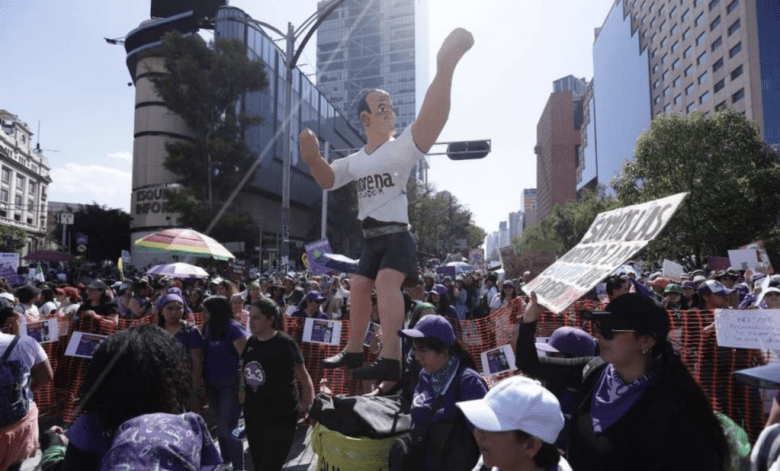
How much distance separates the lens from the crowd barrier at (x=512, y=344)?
5.02 m

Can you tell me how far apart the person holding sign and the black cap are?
1.56 meters

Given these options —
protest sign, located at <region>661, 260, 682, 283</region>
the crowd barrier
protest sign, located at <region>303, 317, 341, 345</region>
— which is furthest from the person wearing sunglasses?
protest sign, located at <region>661, 260, 682, 283</region>

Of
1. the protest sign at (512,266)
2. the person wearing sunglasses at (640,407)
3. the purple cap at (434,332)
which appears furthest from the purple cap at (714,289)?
the protest sign at (512,266)

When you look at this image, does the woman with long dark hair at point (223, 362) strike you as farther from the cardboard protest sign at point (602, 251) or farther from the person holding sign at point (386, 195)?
the cardboard protest sign at point (602, 251)

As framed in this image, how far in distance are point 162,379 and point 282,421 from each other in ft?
7.48

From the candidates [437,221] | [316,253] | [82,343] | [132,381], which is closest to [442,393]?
[132,381]

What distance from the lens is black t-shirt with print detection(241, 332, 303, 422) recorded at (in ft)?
12.8

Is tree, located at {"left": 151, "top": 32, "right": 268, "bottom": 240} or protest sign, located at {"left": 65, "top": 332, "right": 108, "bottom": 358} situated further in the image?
tree, located at {"left": 151, "top": 32, "right": 268, "bottom": 240}

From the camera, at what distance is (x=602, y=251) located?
2.33 m

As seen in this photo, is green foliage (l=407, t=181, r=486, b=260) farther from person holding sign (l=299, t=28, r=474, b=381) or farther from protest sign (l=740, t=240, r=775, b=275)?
person holding sign (l=299, t=28, r=474, b=381)

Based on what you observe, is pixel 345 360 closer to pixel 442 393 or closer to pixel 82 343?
pixel 442 393

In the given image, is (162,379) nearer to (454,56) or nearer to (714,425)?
(714,425)

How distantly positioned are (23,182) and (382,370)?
294 feet

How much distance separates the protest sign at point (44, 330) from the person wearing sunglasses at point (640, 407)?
6710 millimetres
